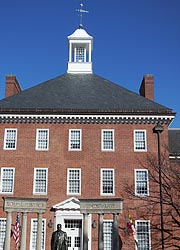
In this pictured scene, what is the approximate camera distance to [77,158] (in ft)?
96.6

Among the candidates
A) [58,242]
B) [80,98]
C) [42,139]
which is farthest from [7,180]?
[58,242]

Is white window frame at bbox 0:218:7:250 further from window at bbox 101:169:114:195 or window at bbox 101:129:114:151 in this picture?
window at bbox 101:129:114:151

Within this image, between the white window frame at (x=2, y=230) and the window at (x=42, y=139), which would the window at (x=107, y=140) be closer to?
the window at (x=42, y=139)

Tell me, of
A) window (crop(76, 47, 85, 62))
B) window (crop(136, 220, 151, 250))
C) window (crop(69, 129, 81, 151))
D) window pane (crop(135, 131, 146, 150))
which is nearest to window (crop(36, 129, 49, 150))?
window (crop(69, 129, 81, 151))

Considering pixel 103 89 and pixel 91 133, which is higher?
pixel 103 89

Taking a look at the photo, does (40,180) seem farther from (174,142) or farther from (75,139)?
(174,142)

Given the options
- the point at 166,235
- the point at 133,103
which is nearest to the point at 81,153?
the point at 133,103

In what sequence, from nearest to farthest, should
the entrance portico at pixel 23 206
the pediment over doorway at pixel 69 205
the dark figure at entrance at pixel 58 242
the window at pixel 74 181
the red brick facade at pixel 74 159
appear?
the dark figure at entrance at pixel 58 242
the entrance portico at pixel 23 206
the pediment over doorway at pixel 69 205
the red brick facade at pixel 74 159
the window at pixel 74 181

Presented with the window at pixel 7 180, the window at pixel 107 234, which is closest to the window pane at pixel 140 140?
the window at pixel 107 234

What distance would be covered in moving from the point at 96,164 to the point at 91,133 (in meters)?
2.27

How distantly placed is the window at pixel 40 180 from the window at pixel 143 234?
6750 millimetres

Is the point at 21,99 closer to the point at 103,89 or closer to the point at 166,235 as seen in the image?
the point at 103,89

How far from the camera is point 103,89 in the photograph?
112 ft

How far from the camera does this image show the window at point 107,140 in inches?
1174
